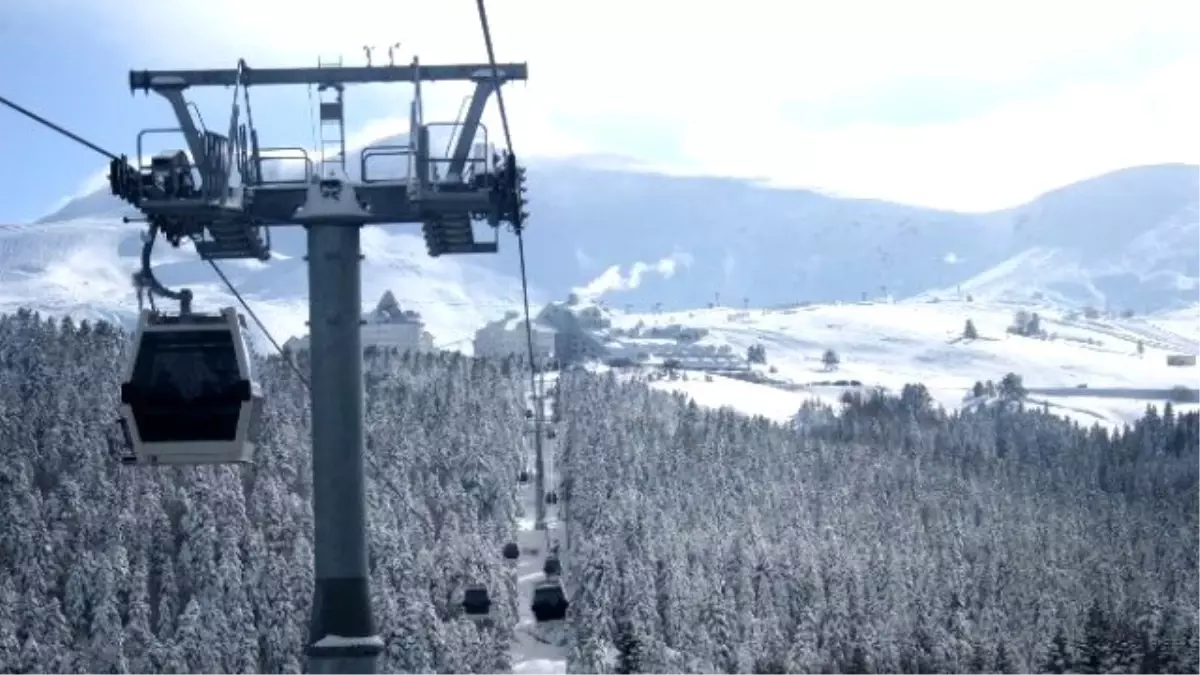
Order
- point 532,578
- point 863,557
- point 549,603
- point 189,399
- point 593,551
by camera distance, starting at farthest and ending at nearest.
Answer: point 532,578
point 863,557
point 593,551
point 549,603
point 189,399

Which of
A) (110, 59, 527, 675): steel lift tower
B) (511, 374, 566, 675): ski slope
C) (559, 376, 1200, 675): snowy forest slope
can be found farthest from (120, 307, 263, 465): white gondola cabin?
(559, 376, 1200, 675): snowy forest slope

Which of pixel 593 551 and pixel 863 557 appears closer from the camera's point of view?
pixel 593 551

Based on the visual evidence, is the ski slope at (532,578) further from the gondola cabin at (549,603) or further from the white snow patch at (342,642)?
the white snow patch at (342,642)

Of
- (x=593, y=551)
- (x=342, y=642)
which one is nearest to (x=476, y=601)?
(x=342, y=642)

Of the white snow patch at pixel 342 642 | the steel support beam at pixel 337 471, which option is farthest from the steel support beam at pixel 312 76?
the white snow patch at pixel 342 642

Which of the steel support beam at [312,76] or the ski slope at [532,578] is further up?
the steel support beam at [312,76]

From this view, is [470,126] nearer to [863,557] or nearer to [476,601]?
[476,601]

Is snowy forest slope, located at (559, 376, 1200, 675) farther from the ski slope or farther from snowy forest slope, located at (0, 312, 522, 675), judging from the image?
snowy forest slope, located at (0, 312, 522, 675)
